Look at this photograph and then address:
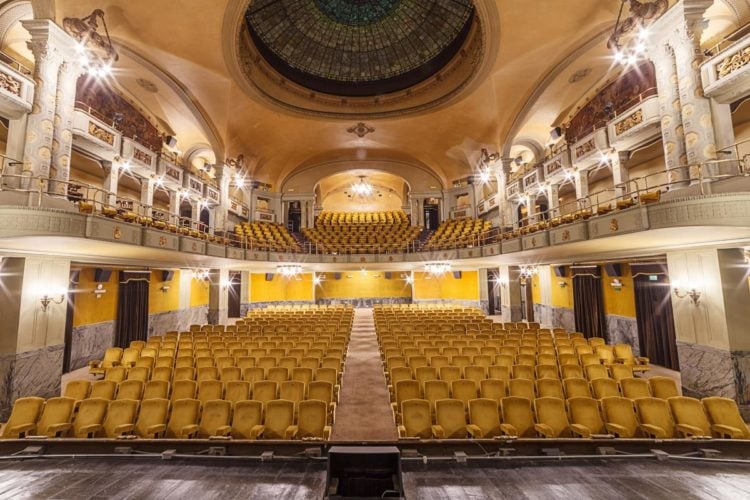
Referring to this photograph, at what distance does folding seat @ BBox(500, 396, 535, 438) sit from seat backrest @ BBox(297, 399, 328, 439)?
2796 millimetres

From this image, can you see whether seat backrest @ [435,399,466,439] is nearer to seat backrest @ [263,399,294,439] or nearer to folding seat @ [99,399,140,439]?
seat backrest @ [263,399,294,439]

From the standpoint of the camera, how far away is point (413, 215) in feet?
95.1

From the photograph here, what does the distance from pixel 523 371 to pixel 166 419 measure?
6.99m

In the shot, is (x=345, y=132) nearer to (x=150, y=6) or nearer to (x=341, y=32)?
(x=341, y=32)

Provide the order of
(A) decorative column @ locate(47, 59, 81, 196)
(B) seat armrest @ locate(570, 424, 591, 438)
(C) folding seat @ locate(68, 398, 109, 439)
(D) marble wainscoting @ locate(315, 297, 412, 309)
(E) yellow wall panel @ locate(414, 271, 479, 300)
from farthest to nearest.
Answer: (D) marble wainscoting @ locate(315, 297, 412, 309) → (E) yellow wall panel @ locate(414, 271, 479, 300) → (A) decorative column @ locate(47, 59, 81, 196) → (C) folding seat @ locate(68, 398, 109, 439) → (B) seat armrest @ locate(570, 424, 591, 438)

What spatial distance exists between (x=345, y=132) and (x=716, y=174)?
66.2ft

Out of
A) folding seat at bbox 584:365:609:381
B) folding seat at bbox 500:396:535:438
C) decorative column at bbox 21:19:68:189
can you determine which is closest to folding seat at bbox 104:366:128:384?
decorative column at bbox 21:19:68:189

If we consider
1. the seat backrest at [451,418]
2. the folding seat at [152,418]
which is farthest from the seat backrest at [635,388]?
the folding seat at [152,418]

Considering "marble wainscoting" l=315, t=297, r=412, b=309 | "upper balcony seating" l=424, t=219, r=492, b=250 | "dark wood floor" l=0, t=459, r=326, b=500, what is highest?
"upper balcony seating" l=424, t=219, r=492, b=250

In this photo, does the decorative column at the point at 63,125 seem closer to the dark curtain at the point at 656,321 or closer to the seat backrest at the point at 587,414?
the seat backrest at the point at 587,414

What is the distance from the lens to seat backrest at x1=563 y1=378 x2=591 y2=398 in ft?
20.4

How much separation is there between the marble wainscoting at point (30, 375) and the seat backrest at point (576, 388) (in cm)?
1209

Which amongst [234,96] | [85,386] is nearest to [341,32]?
[234,96]

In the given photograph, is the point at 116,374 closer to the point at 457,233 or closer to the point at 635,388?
the point at 635,388
